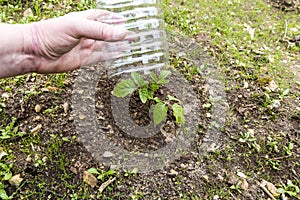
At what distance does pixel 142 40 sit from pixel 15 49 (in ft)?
2.96

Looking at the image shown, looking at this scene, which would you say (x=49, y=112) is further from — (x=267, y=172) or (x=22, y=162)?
(x=267, y=172)

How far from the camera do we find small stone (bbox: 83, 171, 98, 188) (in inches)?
74.0

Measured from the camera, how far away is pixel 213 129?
2.22 m

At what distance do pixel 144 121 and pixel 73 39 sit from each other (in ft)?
2.25

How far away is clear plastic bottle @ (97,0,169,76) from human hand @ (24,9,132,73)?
200 mm

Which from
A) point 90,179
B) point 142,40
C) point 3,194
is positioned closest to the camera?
point 3,194

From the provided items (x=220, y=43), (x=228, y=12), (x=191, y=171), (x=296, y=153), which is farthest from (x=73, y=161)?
(x=228, y=12)

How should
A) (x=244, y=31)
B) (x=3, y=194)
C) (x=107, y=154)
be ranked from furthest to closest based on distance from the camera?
1. (x=244, y=31)
2. (x=107, y=154)
3. (x=3, y=194)

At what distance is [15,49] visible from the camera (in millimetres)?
1817

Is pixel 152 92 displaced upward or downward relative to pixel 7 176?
upward

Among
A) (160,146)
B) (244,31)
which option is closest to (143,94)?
(160,146)

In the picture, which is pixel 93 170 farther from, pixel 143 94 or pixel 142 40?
pixel 142 40

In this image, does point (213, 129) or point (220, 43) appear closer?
point (213, 129)

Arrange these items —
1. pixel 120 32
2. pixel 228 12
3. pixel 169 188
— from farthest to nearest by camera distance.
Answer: pixel 228 12
pixel 169 188
pixel 120 32
